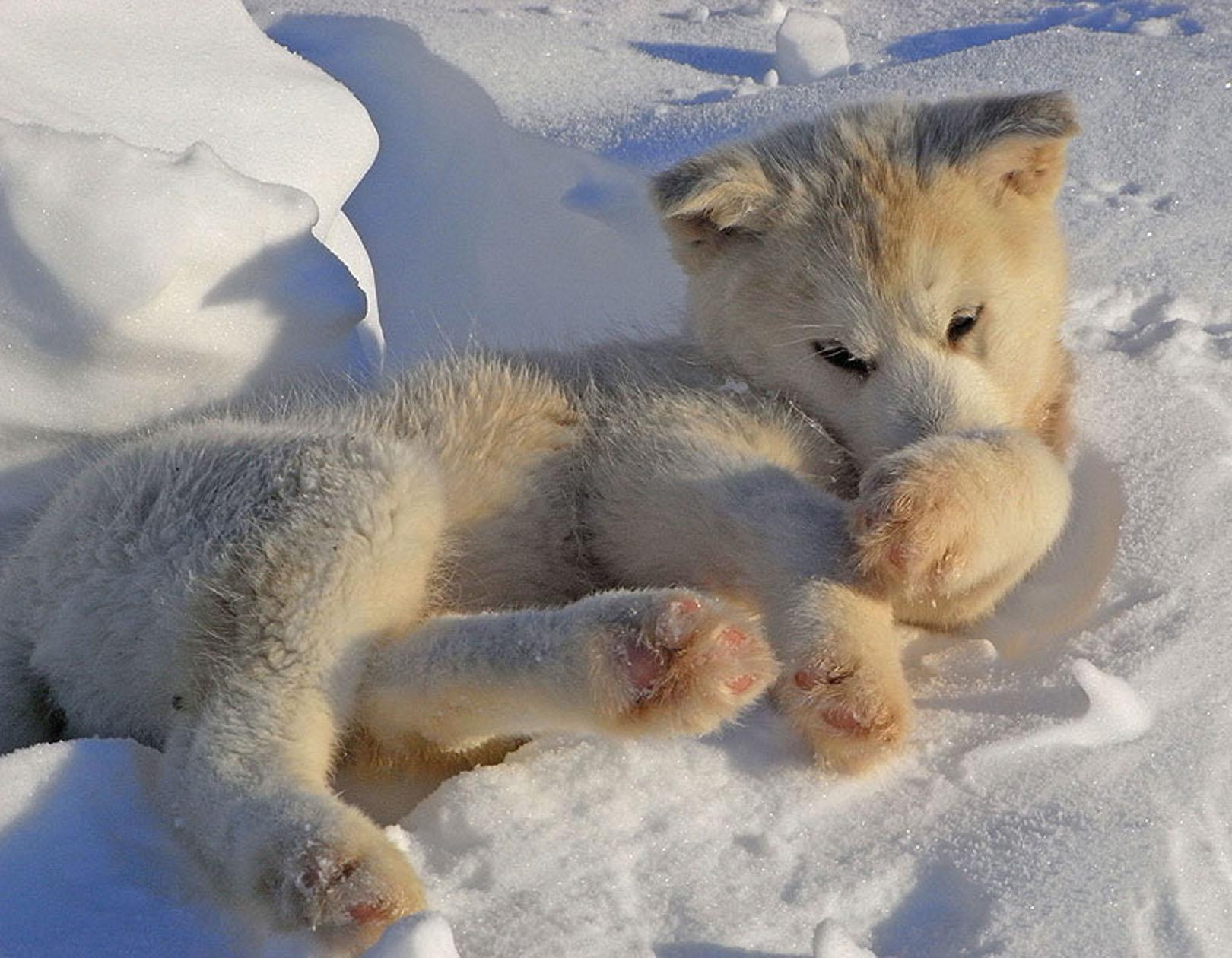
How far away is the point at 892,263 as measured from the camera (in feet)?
11.4

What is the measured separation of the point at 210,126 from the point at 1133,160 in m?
3.16

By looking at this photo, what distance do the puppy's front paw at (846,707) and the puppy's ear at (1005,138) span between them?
4.84 feet

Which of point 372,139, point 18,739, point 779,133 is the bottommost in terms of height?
point 18,739

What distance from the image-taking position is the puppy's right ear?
3584mm

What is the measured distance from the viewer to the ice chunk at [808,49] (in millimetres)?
6195

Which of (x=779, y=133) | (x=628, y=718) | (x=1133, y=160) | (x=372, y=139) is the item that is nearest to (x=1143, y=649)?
(x=628, y=718)

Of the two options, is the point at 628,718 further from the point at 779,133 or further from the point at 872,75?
the point at 872,75

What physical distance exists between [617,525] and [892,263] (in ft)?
3.05

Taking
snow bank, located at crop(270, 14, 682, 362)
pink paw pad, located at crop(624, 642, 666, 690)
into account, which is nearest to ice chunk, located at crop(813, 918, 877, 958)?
pink paw pad, located at crop(624, 642, 666, 690)

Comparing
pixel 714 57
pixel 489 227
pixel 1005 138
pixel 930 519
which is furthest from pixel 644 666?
pixel 714 57

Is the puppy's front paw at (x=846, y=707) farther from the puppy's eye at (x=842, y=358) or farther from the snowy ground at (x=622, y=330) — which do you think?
the puppy's eye at (x=842, y=358)

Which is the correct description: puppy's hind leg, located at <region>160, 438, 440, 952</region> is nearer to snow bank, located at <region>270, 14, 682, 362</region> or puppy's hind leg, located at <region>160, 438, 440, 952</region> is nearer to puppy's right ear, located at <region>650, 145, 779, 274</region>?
puppy's right ear, located at <region>650, 145, 779, 274</region>

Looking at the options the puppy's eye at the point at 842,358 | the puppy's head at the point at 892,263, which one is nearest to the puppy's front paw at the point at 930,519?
the puppy's head at the point at 892,263

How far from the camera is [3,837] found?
8.02ft
